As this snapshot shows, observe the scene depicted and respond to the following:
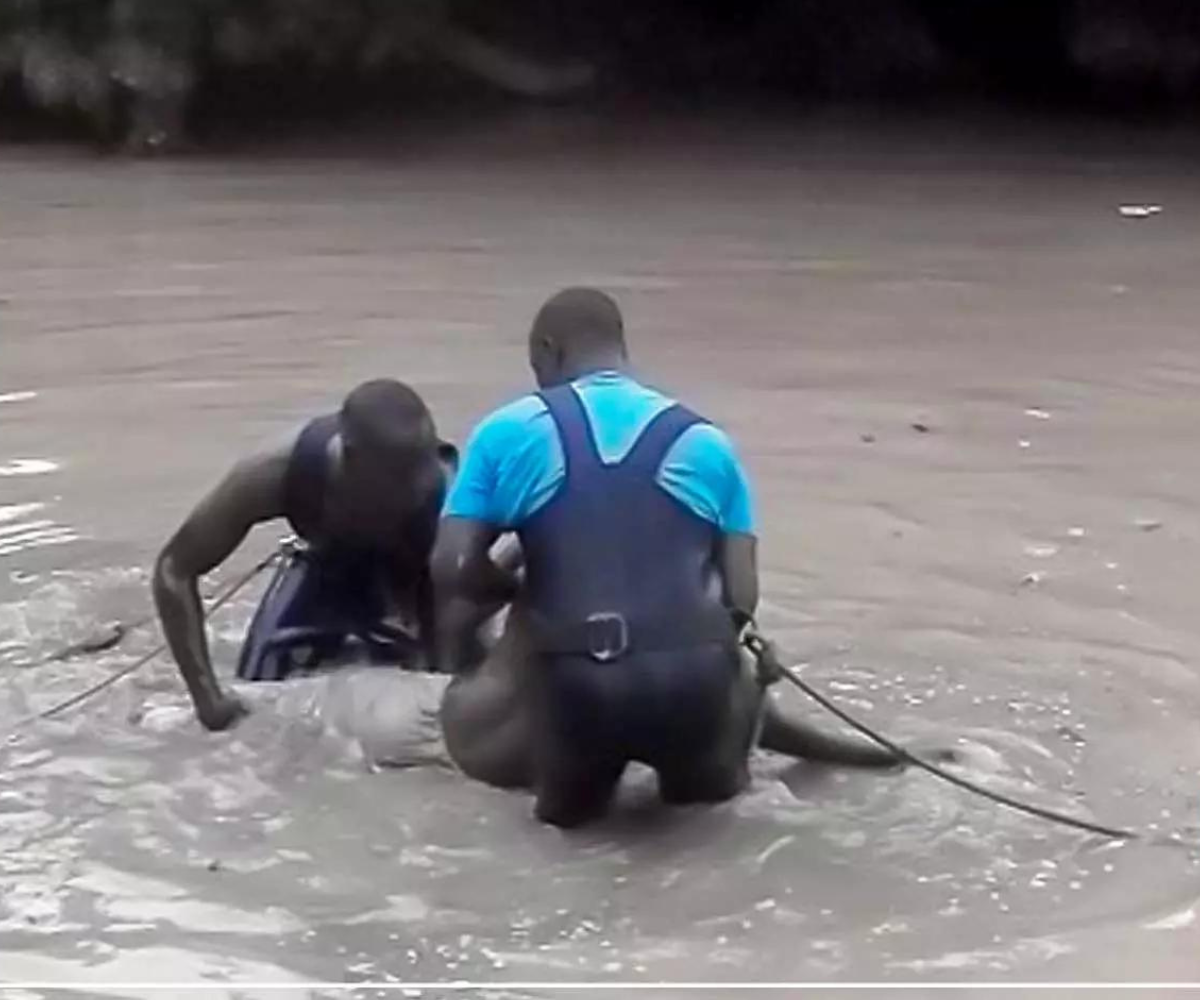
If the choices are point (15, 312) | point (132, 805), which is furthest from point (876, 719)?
point (15, 312)

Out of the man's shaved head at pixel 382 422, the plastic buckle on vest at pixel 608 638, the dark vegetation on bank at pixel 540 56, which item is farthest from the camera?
the dark vegetation on bank at pixel 540 56

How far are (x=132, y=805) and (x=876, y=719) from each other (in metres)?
1.90

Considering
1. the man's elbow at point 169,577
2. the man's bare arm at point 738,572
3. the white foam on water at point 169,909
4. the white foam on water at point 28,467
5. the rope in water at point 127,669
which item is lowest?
the white foam on water at point 169,909

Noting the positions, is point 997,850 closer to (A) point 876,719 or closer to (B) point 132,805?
(A) point 876,719

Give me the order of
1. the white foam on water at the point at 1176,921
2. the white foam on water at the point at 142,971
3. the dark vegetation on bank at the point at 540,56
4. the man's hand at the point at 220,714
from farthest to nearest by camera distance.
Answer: the dark vegetation on bank at the point at 540,56
the man's hand at the point at 220,714
the white foam on water at the point at 1176,921
the white foam on water at the point at 142,971

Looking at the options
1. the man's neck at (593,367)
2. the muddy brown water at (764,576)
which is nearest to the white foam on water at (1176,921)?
the muddy brown water at (764,576)

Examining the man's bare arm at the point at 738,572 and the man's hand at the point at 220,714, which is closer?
the man's bare arm at the point at 738,572

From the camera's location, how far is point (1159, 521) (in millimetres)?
8953

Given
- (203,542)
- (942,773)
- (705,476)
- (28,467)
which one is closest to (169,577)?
(203,542)

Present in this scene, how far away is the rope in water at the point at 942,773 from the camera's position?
6.11 m

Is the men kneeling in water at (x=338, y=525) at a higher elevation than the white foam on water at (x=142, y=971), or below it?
higher

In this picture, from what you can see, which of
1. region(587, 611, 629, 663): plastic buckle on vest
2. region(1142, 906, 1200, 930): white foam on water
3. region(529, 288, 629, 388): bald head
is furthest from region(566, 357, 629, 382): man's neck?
region(1142, 906, 1200, 930): white foam on water

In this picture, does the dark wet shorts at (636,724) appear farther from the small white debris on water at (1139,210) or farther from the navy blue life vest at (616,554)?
the small white debris on water at (1139,210)

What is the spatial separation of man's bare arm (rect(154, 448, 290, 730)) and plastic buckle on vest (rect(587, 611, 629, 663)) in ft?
3.66
